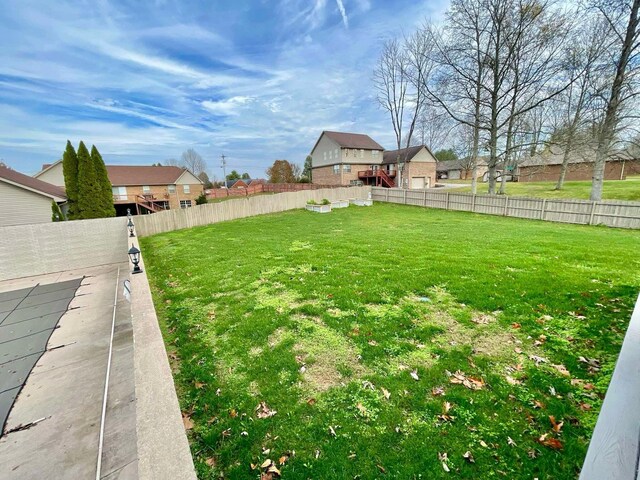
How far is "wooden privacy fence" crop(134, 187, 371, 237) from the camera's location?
14570mm

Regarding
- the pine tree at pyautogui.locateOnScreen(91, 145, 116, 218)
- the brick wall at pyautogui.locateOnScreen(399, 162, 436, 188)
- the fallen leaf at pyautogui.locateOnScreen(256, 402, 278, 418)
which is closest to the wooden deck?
the fallen leaf at pyautogui.locateOnScreen(256, 402, 278, 418)

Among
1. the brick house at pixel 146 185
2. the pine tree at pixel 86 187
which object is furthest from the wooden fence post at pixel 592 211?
the brick house at pixel 146 185

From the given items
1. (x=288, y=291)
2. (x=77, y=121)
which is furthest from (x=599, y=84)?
(x=77, y=121)

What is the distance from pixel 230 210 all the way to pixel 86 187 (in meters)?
7.02

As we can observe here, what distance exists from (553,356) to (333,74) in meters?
22.2

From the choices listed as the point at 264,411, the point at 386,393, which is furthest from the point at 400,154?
the point at 264,411

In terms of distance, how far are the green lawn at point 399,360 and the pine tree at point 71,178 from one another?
1104 cm

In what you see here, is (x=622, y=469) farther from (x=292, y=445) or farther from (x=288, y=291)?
(x=288, y=291)

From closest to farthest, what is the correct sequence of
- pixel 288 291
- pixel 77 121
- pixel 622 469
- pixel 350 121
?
1. pixel 622 469
2. pixel 288 291
3. pixel 77 121
4. pixel 350 121

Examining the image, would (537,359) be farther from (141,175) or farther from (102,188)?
(141,175)

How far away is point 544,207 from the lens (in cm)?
1382

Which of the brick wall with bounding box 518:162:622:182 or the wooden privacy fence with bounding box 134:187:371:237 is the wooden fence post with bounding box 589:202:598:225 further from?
the brick wall with bounding box 518:162:622:182

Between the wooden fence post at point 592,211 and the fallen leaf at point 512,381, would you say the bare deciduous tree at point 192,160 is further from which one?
the fallen leaf at point 512,381

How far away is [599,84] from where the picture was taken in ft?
46.6
